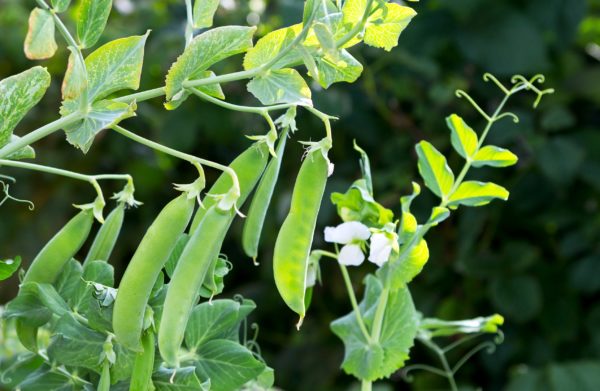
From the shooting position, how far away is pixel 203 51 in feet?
→ 1.47

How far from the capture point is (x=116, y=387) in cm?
54

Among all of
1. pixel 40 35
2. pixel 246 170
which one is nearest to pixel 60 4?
pixel 40 35

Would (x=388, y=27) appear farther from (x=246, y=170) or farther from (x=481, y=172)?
(x=481, y=172)

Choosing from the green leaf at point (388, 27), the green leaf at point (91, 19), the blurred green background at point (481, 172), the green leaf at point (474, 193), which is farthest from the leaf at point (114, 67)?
the blurred green background at point (481, 172)

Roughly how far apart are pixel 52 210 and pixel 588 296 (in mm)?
1114

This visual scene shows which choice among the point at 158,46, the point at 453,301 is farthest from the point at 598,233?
the point at 158,46

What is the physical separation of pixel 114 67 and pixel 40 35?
0.04 meters

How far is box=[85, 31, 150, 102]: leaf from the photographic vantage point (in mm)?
459

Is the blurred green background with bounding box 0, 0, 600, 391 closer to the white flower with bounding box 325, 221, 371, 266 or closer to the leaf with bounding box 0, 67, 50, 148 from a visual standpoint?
the white flower with bounding box 325, 221, 371, 266

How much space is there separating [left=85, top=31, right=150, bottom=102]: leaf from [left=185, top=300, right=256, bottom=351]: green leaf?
0.15 meters

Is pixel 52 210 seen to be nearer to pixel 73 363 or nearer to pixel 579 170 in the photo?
pixel 579 170

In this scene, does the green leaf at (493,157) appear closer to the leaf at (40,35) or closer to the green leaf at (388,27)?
the green leaf at (388,27)

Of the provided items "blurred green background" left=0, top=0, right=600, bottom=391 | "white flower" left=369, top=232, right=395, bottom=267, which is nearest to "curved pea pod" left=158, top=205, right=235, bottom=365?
"white flower" left=369, top=232, right=395, bottom=267

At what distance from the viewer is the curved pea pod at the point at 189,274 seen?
17.2 inches
